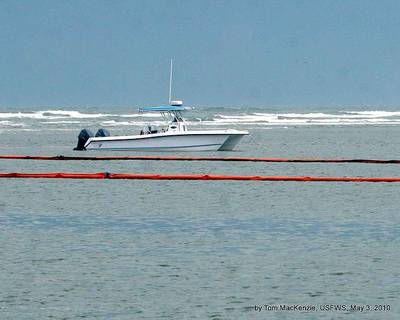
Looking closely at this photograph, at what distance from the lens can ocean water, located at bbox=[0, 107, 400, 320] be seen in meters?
14.7

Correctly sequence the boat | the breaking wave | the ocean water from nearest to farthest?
the ocean water
the boat
the breaking wave

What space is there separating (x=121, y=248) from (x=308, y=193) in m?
12.3

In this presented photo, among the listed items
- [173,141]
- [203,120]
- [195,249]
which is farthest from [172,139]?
[203,120]

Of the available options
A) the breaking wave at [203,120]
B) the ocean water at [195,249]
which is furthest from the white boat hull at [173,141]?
the breaking wave at [203,120]

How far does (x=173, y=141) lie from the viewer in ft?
159

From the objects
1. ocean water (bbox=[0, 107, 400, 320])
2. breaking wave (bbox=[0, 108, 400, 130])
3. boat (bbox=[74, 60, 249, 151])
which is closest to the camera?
ocean water (bbox=[0, 107, 400, 320])

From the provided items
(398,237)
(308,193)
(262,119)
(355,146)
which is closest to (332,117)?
(262,119)

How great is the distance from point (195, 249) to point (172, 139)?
96.8ft

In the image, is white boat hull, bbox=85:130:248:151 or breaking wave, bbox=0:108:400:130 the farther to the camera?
breaking wave, bbox=0:108:400:130

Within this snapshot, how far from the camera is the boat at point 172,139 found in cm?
4850

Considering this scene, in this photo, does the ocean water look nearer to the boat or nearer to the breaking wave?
the boat

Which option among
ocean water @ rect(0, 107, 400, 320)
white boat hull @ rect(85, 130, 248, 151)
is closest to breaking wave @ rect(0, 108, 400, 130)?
white boat hull @ rect(85, 130, 248, 151)

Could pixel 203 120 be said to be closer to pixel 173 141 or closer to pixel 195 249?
pixel 173 141

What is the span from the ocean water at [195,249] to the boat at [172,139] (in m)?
13.7
